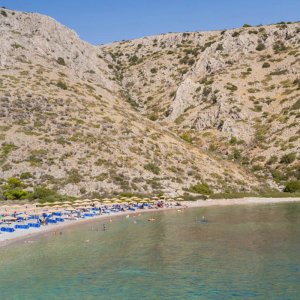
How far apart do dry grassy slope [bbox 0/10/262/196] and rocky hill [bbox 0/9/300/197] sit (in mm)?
259

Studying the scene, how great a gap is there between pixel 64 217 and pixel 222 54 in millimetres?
98536

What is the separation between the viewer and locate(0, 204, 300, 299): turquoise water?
23.8 metres

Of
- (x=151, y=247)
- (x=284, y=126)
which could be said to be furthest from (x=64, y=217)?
(x=284, y=126)

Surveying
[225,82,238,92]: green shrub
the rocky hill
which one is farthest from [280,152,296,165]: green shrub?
[225,82,238,92]: green shrub

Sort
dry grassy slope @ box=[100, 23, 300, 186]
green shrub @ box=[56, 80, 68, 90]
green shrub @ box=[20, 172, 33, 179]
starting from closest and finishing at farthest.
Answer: green shrub @ box=[20, 172, 33, 179]
green shrub @ box=[56, 80, 68, 90]
dry grassy slope @ box=[100, 23, 300, 186]

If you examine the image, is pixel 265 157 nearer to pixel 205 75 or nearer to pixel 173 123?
pixel 173 123

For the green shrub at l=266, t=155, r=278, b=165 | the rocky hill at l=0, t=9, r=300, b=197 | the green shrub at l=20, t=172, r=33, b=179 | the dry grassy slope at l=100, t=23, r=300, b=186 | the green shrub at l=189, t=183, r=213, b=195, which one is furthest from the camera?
the dry grassy slope at l=100, t=23, r=300, b=186

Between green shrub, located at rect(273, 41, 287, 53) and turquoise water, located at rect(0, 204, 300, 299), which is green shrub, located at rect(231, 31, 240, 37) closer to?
green shrub, located at rect(273, 41, 287, 53)

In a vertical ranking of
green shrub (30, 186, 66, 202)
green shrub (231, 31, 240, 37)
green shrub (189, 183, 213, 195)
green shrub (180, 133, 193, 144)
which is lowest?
green shrub (189, 183, 213, 195)

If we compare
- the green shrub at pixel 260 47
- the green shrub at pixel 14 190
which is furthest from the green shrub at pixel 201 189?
the green shrub at pixel 260 47

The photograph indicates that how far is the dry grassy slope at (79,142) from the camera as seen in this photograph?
72.8 m

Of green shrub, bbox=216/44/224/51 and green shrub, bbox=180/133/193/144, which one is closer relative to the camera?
green shrub, bbox=180/133/193/144

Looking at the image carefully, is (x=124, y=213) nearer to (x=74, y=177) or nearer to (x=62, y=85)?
(x=74, y=177)

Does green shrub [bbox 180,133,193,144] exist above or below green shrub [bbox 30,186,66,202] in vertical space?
above
